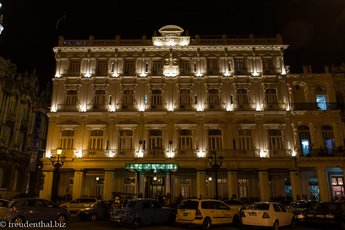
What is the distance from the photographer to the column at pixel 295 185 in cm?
2900

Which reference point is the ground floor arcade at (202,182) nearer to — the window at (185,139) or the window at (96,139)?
the window at (185,139)

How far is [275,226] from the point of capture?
14.6m

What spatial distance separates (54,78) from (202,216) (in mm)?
23987

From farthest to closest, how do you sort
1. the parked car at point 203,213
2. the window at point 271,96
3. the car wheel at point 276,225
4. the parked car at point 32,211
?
the window at point 271,96
the parked car at point 203,213
the parked car at point 32,211
the car wheel at point 276,225

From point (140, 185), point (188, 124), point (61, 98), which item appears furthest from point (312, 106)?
point (61, 98)

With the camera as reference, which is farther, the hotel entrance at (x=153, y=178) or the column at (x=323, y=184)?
the column at (x=323, y=184)

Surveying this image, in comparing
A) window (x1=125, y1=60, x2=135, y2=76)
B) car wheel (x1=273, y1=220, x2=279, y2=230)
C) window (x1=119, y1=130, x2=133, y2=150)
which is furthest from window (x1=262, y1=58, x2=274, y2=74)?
car wheel (x1=273, y1=220, x2=279, y2=230)

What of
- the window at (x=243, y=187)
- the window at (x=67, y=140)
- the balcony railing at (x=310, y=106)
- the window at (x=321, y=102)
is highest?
the window at (x=321, y=102)

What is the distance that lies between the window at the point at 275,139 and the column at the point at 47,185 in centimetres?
2214

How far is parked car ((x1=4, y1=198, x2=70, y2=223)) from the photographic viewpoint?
15.0 m

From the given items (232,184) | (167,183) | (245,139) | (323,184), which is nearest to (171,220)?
(167,183)

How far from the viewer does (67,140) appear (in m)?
30.9

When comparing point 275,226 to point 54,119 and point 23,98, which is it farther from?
point 23,98

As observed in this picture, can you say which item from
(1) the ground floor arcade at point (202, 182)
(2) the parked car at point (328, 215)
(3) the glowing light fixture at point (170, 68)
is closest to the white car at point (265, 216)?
(2) the parked car at point (328, 215)
